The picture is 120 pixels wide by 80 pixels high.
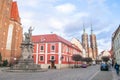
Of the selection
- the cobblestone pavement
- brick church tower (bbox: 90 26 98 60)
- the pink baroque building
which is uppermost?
brick church tower (bbox: 90 26 98 60)

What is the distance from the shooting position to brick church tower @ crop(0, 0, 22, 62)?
5444 centimetres

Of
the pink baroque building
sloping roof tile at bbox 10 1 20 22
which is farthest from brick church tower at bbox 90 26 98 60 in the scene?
sloping roof tile at bbox 10 1 20 22

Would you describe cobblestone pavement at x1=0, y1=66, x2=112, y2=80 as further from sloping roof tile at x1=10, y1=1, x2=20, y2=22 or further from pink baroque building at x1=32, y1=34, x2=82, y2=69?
sloping roof tile at x1=10, y1=1, x2=20, y2=22

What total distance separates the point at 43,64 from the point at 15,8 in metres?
Result: 24.8

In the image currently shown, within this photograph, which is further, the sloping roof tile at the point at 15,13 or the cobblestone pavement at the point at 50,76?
the sloping roof tile at the point at 15,13

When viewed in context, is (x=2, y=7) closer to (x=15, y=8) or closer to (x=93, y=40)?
(x=15, y=8)

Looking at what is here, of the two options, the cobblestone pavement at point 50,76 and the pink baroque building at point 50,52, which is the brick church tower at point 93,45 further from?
the cobblestone pavement at point 50,76

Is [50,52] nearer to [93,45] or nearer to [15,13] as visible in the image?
[15,13]

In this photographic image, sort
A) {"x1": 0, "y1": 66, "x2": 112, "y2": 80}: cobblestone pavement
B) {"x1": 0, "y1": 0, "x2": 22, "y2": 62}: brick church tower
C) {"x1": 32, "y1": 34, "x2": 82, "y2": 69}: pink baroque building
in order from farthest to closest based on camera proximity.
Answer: {"x1": 32, "y1": 34, "x2": 82, "y2": 69}: pink baroque building
{"x1": 0, "y1": 0, "x2": 22, "y2": 62}: brick church tower
{"x1": 0, "y1": 66, "x2": 112, "y2": 80}: cobblestone pavement

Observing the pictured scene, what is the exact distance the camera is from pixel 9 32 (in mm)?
59875

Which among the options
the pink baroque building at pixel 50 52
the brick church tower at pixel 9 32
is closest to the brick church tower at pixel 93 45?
the pink baroque building at pixel 50 52

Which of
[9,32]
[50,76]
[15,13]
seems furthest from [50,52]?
[50,76]

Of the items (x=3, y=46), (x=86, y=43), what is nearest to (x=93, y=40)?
(x=86, y=43)

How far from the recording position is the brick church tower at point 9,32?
5444cm
